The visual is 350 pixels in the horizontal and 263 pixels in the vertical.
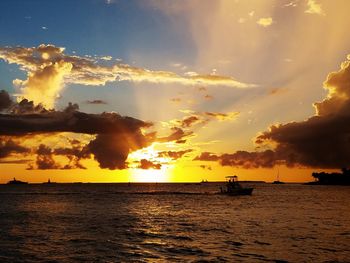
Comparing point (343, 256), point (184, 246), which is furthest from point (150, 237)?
point (343, 256)

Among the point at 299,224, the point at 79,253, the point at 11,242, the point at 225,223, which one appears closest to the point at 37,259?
the point at 79,253

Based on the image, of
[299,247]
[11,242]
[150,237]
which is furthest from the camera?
[150,237]

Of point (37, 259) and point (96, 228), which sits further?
point (96, 228)

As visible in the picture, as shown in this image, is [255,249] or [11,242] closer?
[255,249]

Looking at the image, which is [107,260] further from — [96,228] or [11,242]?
[96,228]

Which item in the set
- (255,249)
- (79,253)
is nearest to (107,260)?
(79,253)

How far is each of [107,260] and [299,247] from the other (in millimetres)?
21418

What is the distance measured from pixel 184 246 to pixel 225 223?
26730 mm

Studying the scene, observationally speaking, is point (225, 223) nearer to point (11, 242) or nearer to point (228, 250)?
point (228, 250)

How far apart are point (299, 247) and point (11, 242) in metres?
34.3

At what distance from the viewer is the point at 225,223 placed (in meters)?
73.2

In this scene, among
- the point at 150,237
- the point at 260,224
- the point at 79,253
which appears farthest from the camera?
the point at 260,224

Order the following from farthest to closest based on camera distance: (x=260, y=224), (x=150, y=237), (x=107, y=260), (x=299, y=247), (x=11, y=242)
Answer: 1. (x=260, y=224)
2. (x=150, y=237)
3. (x=11, y=242)
4. (x=299, y=247)
5. (x=107, y=260)

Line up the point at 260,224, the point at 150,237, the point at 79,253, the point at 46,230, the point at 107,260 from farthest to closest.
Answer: the point at 260,224
the point at 46,230
the point at 150,237
the point at 79,253
the point at 107,260
